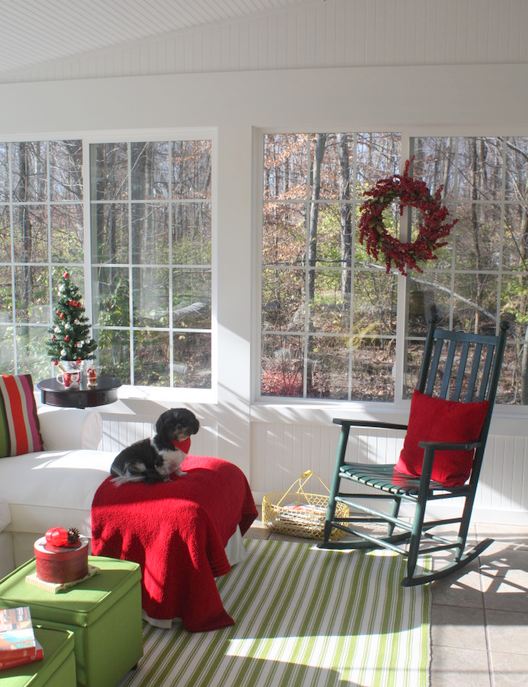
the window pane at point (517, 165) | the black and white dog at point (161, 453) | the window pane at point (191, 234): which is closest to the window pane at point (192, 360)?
the window pane at point (191, 234)

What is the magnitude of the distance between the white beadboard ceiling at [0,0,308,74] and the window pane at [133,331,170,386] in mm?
1866

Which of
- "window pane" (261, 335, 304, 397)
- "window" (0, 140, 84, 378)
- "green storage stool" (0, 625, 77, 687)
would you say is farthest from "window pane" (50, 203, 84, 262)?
"green storage stool" (0, 625, 77, 687)

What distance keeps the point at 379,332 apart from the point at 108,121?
2200mm

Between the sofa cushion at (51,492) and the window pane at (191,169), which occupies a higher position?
the window pane at (191,169)

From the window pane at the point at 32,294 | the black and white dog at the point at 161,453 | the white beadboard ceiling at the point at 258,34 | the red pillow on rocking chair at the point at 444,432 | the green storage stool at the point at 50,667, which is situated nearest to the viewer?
the green storage stool at the point at 50,667

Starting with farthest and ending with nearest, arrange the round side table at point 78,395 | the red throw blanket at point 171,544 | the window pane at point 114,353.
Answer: the window pane at point 114,353 → the round side table at point 78,395 → the red throw blanket at point 171,544

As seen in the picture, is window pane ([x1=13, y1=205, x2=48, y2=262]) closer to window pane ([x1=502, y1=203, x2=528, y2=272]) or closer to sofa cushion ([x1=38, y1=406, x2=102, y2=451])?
sofa cushion ([x1=38, y1=406, x2=102, y2=451])

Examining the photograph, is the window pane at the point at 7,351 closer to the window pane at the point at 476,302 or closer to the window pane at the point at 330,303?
the window pane at the point at 330,303

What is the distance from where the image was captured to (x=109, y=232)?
499 centimetres

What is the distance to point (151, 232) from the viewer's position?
493cm

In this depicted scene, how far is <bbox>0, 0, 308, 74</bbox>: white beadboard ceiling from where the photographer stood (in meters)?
4.00

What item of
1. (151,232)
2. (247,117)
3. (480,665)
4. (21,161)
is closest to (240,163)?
(247,117)

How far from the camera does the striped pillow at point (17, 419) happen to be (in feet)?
13.2

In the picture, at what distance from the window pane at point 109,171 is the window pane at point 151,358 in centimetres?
95
